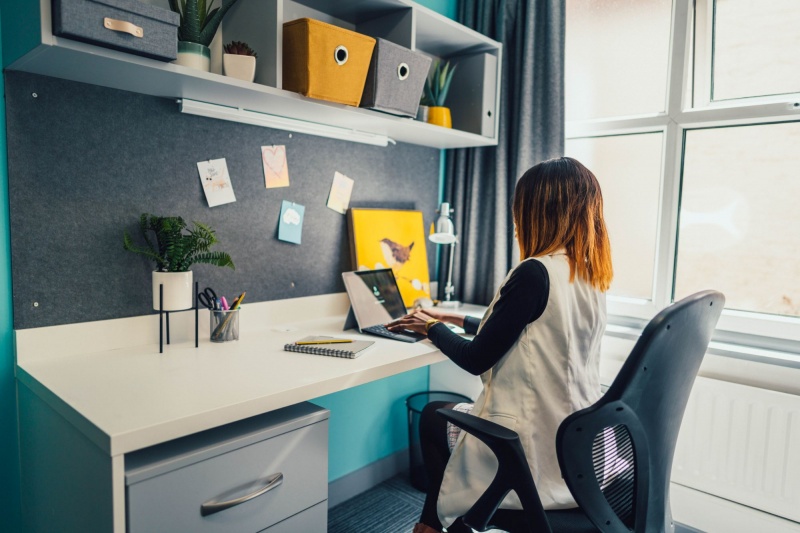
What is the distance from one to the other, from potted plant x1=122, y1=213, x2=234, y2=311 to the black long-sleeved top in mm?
744

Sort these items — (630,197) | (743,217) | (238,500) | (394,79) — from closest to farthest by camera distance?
1. (238,500)
2. (394,79)
3. (743,217)
4. (630,197)

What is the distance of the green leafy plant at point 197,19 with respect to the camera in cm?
134

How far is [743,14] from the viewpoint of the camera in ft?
6.12

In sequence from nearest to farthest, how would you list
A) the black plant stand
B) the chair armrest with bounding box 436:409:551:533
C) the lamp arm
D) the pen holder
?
1. the chair armrest with bounding box 436:409:551:533
2. the black plant stand
3. the pen holder
4. the lamp arm

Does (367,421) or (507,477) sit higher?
(507,477)

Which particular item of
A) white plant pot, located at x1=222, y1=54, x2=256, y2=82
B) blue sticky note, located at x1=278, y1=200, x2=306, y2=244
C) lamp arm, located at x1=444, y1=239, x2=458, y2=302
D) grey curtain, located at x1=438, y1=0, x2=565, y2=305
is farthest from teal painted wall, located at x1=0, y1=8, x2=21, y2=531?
grey curtain, located at x1=438, y1=0, x2=565, y2=305

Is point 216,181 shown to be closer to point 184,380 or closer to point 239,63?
point 239,63

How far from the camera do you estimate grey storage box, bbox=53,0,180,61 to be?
3.34ft

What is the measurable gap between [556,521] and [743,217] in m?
1.38

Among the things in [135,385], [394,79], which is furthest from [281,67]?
[135,385]

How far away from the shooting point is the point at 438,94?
2076 mm

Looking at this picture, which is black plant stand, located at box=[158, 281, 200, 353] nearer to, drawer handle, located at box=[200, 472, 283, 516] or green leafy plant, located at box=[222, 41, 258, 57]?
drawer handle, located at box=[200, 472, 283, 516]

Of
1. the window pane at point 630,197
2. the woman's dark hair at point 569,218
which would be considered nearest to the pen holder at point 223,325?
the woman's dark hair at point 569,218

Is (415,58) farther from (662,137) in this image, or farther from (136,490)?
(136,490)
